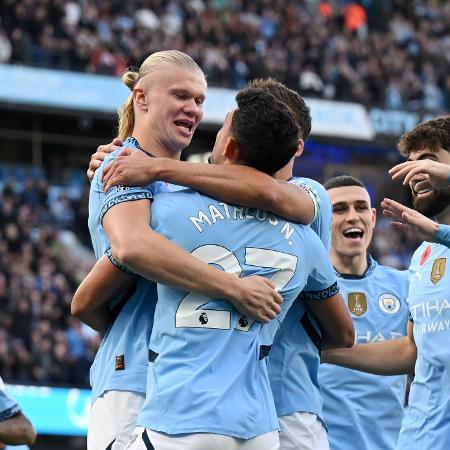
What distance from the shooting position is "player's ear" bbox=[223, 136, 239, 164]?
446cm

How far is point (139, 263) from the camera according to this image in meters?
4.23

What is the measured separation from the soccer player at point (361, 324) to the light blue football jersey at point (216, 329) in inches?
93.6

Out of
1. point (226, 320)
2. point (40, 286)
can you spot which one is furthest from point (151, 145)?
point (40, 286)

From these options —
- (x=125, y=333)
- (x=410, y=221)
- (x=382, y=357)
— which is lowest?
(x=382, y=357)

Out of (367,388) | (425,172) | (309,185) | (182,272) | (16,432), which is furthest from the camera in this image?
(367,388)

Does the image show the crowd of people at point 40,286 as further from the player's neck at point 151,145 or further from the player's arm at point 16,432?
the player's neck at point 151,145

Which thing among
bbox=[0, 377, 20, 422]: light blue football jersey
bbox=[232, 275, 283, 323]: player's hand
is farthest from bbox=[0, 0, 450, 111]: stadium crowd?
bbox=[232, 275, 283, 323]: player's hand

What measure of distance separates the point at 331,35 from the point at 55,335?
15.2m

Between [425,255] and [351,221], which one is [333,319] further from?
[351,221]

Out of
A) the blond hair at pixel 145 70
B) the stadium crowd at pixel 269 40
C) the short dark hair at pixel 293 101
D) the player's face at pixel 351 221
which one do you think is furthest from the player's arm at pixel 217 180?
the stadium crowd at pixel 269 40

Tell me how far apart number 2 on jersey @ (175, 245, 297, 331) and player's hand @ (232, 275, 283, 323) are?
0.06 m

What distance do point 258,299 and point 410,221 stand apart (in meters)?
1.18

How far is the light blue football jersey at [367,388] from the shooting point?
670cm

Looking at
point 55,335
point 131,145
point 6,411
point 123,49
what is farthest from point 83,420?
point 131,145
